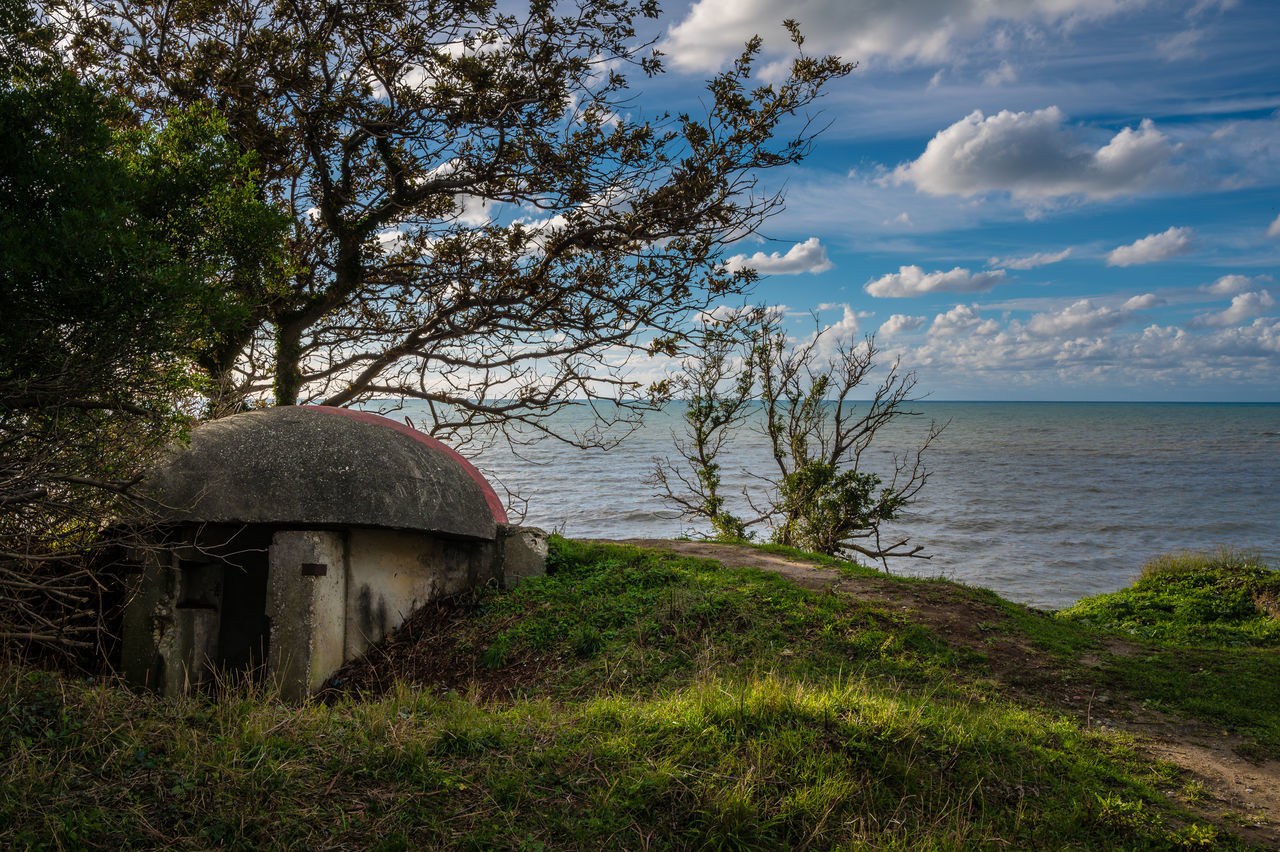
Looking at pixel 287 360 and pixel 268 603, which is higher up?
pixel 287 360

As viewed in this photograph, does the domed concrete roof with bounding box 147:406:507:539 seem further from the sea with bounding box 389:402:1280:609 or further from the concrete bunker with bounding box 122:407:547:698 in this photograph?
the sea with bounding box 389:402:1280:609

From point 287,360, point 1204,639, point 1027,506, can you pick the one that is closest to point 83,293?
point 287,360

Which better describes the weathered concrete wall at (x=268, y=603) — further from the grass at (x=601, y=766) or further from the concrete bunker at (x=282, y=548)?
the grass at (x=601, y=766)

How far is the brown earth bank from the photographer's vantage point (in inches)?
203

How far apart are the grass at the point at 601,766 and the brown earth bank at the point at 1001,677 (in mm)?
112

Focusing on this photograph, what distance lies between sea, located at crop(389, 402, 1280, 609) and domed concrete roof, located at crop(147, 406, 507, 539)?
6.31 ft

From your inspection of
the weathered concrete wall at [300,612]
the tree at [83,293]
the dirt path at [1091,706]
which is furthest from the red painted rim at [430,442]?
the tree at [83,293]

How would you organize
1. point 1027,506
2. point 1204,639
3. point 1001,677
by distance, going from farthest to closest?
point 1027,506 → point 1204,639 → point 1001,677

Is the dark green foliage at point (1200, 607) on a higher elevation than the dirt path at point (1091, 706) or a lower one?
lower

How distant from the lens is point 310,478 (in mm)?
6859

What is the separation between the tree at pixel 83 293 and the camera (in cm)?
439

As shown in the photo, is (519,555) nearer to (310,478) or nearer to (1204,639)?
(310,478)

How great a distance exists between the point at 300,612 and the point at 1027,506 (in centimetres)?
2667

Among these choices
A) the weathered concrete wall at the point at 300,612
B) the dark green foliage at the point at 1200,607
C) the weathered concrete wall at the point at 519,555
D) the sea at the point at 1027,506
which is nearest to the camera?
the weathered concrete wall at the point at 300,612
